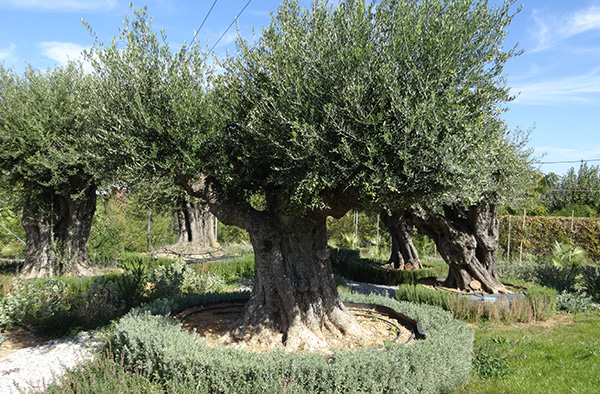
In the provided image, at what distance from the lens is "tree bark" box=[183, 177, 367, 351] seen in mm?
6066

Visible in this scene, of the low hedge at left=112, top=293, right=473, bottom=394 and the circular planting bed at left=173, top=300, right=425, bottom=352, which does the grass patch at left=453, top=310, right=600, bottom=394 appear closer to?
the low hedge at left=112, top=293, right=473, bottom=394

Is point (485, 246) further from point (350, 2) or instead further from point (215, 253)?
point (215, 253)

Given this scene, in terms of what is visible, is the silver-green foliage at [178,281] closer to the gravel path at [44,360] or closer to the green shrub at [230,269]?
the green shrub at [230,269]

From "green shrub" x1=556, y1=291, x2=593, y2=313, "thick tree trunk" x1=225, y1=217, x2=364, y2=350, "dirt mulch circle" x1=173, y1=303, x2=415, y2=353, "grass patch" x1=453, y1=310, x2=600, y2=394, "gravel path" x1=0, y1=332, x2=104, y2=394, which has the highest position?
"thick tree trunk" x1=225, y1=217, x2=364, y2=350

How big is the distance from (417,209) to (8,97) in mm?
11193

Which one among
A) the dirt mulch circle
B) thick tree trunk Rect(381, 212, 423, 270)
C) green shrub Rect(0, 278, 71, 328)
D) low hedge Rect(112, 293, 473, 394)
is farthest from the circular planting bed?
thick tree trunk Rect(381, 212, 423, 270)

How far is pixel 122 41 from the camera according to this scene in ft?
18.9

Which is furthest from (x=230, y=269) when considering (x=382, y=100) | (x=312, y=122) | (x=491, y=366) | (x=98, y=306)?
(x=382, y=100)

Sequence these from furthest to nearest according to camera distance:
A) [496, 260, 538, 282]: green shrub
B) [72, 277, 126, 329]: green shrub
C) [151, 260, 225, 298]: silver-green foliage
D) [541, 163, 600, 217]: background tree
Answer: [541, 163, 600, 217]: background tree → [496, 260, 538, 282]: green shrub → [151, 260, 225, 298]: silver-green foliage → [72, 277, 126, 329]: green shrub

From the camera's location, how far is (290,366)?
449cm

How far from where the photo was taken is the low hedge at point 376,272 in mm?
13625

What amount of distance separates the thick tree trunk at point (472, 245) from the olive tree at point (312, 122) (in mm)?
5324

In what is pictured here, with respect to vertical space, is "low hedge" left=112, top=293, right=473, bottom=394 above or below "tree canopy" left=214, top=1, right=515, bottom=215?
below

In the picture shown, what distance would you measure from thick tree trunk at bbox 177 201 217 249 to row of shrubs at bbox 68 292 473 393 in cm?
1345
